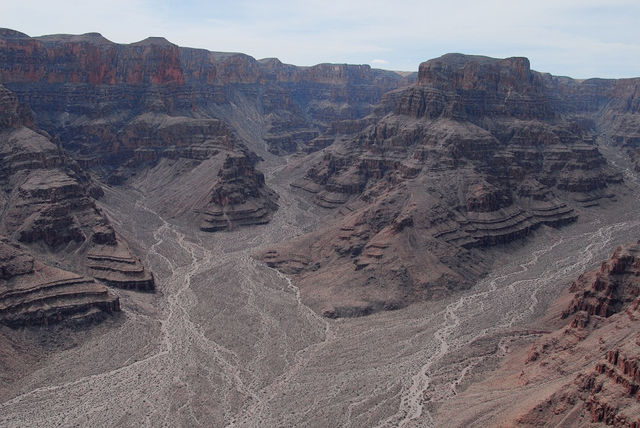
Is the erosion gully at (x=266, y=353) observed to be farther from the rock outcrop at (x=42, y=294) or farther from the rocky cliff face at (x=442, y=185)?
the rocky cliff face at (x=442, y=185)

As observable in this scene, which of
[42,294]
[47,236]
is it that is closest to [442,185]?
[47,236]

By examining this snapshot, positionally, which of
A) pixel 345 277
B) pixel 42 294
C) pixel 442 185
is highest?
pixel 442 185

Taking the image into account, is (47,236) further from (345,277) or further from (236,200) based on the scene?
(236,200)

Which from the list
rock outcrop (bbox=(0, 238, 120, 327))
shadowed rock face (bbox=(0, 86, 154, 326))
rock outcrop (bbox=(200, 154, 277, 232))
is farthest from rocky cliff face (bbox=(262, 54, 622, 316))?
rock outcrop (bbox=(0, 238, 120, 327))

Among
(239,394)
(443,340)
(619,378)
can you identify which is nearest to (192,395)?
(239,394)

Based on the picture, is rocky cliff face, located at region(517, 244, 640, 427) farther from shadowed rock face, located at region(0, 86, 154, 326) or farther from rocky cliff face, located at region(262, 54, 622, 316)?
shadowed rock face, located at region(0, 86, 154, 326)
